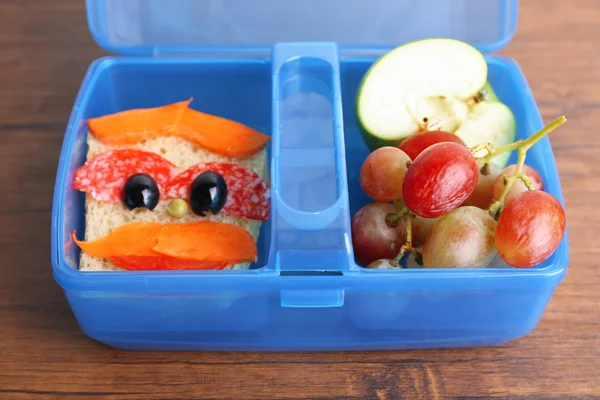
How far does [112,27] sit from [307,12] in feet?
0.88

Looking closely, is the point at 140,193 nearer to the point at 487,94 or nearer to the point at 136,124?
the point at 136,124

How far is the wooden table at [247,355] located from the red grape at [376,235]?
4.5 inches

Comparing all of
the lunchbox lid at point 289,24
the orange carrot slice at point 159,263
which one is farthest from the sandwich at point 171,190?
the lunchbox lid at point 289,24

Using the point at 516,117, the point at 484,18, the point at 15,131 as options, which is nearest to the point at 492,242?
the point at 516,117

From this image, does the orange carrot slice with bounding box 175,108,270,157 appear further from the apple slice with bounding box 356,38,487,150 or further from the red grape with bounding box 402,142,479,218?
the red grape with bounding box 402,142,479,218

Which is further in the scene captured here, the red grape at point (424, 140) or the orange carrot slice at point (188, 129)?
the orange carrot slice at point (188, 129)

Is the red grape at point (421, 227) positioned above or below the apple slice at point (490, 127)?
below

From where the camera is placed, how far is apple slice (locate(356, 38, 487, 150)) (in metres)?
0.81

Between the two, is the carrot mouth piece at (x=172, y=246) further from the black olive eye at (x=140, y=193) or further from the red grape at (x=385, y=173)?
the red grape at (x=385, y=173)

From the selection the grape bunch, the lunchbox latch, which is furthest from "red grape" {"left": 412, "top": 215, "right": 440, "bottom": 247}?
the lunchbox latch

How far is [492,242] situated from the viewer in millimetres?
673

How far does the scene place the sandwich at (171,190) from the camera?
76cm

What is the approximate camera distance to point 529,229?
627 mm

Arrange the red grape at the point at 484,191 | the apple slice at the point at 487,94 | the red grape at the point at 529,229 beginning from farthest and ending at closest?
the apple slice at the point at 487,94, the red grape at the point at 484,191, the red grape at the point at 529,229
